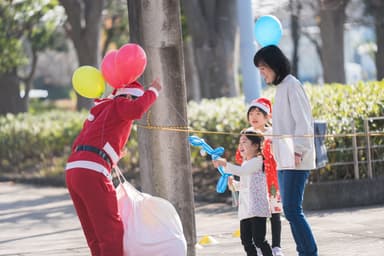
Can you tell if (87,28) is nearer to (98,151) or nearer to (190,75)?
(190,75)

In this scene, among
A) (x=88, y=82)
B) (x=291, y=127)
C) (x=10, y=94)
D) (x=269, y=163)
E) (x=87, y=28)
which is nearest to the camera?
(x=88, y=82)

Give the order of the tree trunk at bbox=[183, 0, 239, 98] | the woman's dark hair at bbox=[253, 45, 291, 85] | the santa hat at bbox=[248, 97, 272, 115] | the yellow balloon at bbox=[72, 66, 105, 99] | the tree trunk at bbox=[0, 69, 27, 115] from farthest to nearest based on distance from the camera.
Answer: the tree trunk at bbox=[0, 69, 27, 115], the tree trunk at bbox=[183, 0, 239, 98], the santa hat at bbox=[248, 97, 272, 115], the woman's dark hair at bbox=[253, 45, 291, 85], the yellow balloon at bbox=[72, 66, 105, 99]

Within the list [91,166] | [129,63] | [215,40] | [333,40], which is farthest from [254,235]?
[333,40]

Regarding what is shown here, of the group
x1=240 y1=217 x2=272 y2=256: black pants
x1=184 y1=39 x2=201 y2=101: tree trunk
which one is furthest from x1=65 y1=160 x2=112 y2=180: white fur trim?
x1=184 y1=39 x2=201 y2=101: tree trunk

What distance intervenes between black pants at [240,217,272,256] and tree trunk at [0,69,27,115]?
20130 mm

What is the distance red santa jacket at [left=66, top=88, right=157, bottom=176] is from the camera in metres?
6.61

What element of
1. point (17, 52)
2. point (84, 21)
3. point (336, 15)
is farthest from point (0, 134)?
point (336, 15)

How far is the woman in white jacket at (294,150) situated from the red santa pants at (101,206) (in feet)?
4.32

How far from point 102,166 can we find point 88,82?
738 millimetres

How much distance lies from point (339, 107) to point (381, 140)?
27.7 inches

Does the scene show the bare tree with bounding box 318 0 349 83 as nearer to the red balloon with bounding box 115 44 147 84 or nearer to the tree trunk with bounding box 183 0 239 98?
the tree trunk with bounding box 183 0 239 98

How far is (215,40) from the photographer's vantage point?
1934cm

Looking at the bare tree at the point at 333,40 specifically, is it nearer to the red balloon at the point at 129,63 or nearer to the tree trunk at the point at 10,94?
the tree trunk at the point at 10,94

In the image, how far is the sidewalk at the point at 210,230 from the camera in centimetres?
865
